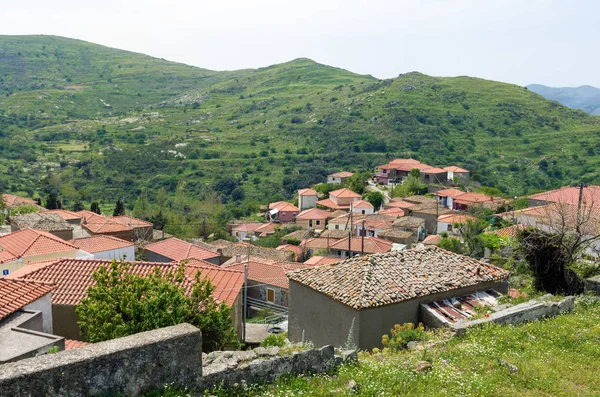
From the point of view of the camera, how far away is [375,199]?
215 feet

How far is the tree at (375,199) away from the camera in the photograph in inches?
2579

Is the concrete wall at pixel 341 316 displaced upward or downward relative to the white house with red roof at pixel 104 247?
upward

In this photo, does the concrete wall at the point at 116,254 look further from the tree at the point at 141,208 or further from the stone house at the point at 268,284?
the tree at the point at 141,208

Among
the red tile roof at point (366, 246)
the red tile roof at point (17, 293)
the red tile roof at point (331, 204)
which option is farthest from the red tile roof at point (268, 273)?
the red tile roof at point (331, 204)

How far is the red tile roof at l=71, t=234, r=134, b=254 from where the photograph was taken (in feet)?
91.6

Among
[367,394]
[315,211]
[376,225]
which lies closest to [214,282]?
[367,394]

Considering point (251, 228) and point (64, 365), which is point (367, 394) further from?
point (251, 228)

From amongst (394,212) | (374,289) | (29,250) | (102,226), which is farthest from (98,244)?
(394,212)

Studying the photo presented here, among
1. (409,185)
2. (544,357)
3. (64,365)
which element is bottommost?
(409,185)

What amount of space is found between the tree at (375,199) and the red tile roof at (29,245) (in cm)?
4592

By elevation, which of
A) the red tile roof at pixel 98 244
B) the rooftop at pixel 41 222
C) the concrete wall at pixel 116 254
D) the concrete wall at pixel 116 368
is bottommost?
the concrete wall at pixel 116 254

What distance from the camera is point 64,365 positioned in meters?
4.54

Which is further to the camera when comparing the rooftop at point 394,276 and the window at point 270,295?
the window at point 270,295

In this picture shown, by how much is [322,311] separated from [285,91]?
172 m
